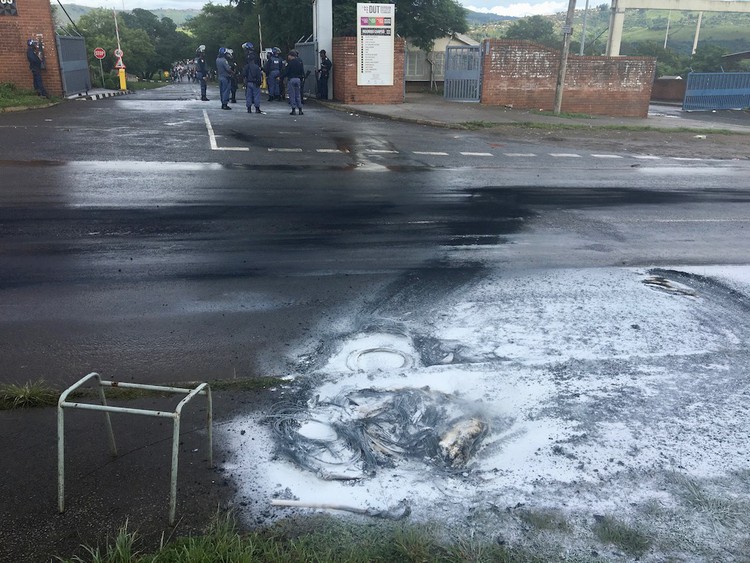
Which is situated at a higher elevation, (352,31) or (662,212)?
(352,31)

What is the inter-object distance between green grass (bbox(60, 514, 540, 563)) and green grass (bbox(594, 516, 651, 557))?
42cm

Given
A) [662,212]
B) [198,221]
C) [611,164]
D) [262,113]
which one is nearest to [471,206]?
[662,212]

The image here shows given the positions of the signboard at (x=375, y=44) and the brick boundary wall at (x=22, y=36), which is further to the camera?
the signboard at (x=375, y=44)

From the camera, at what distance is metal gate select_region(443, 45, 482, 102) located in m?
25.0

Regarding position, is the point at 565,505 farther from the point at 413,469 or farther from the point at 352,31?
the point at 352,31

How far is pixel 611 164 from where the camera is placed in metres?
13.9

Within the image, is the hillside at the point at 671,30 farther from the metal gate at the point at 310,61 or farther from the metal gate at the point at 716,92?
the metal gate at the point at 310,61

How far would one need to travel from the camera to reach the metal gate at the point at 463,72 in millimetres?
24953

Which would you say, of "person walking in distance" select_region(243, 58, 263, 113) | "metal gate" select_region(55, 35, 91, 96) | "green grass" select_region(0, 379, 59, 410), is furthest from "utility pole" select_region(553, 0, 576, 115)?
"green grass" select_region(0, 379, 59, 410)

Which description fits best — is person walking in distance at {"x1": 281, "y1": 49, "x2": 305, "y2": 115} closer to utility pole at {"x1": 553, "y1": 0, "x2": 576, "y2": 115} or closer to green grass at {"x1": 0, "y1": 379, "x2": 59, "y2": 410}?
utility pole at {"x1": 553, "y1": 0, "x2": 576, "y2": 115}

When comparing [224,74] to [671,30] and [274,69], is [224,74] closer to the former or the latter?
[274,69]

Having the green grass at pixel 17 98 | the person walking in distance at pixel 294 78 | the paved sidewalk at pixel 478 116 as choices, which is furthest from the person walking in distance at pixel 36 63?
the paved sidewalk at pixel 478 116

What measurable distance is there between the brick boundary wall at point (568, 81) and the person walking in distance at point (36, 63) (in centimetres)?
1615

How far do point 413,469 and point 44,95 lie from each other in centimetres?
2346
